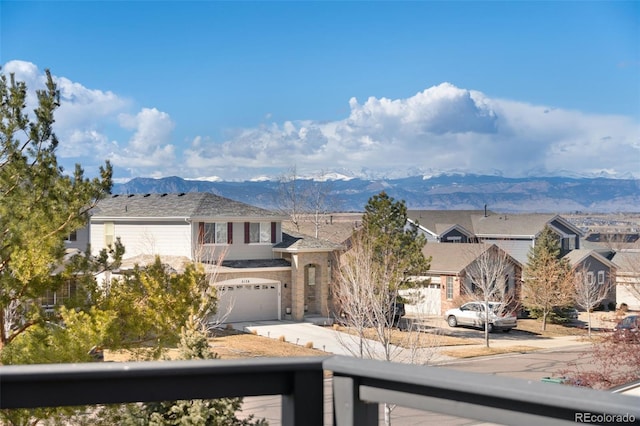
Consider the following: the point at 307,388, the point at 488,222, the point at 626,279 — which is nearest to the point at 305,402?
the point at 307,388

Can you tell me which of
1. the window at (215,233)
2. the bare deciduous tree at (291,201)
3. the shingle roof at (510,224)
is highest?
the bare deciduous tree at (291,201)

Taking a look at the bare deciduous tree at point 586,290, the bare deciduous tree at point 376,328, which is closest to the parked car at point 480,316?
the bare deciduous tree at point 586,290

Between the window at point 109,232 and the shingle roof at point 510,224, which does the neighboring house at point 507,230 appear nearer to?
the shingle roof at point 510,224

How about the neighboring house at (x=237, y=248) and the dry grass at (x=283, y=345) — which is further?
the neighboring house at (x=237, y=248)

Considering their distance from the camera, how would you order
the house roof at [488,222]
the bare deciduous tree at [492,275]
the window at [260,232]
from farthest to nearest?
1. the house roof at [488,222]
2. the window at [260,232]
3. the bare deciduous tree at [492,275]

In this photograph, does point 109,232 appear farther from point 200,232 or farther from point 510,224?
point 510,224

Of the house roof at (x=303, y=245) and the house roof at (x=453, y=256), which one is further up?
the house roof at (x=303, y=245)

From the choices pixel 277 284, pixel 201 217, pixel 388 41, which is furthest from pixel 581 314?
pixel 388 41

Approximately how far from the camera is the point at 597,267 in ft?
141

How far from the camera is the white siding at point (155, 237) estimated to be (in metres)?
31.3

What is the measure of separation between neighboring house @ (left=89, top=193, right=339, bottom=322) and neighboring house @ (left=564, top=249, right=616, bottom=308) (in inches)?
678

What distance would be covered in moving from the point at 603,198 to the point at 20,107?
207717mm

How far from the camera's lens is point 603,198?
19975cm

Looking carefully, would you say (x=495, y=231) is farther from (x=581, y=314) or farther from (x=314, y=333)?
(x=314, y=333)
